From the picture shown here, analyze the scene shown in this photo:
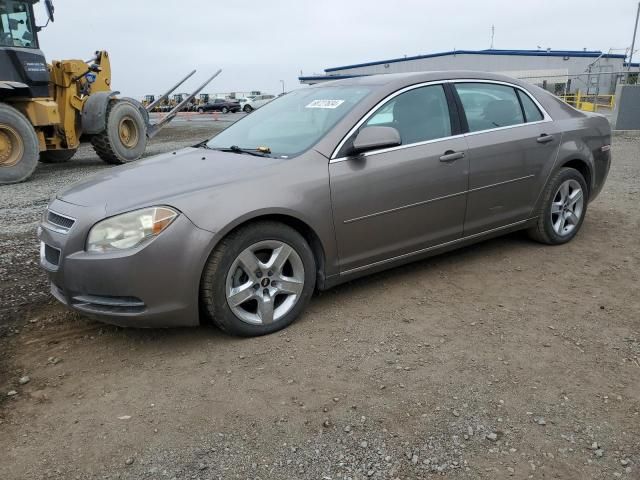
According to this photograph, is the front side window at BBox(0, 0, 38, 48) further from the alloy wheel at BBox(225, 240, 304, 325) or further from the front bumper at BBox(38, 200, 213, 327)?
the alloy wheel at BBox(225, 240, 304, 325)

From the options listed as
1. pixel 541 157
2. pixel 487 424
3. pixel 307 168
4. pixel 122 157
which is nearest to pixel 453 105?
pixel 541 157

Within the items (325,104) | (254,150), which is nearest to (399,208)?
(325,104)

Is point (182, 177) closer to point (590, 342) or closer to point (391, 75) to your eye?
point (391, 75)

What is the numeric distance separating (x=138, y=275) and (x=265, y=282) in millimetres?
758

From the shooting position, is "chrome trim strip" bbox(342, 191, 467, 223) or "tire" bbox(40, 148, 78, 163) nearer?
"chrome trim strip" bbox(342, 191, 467, 223)

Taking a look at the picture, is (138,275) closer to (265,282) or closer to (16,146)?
(265,282)

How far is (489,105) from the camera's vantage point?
14.7 feet

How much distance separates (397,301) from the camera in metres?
3.87

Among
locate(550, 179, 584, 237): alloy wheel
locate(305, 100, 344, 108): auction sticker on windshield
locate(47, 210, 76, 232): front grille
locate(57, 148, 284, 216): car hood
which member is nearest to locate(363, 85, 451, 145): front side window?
locate(305, 100, 344, 108): auction sticker on windshield

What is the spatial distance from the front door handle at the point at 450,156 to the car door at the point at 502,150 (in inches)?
4.8

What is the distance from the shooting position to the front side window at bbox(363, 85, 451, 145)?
3922 millimetres

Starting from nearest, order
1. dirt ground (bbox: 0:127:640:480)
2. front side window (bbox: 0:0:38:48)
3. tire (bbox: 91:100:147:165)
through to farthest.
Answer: dirt ground (bbox: 0:127:640:480) → front side window (bbox: 0:0:38:48) → tire (bbox: 91:100:147:165)

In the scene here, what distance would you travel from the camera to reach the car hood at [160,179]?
3.17m

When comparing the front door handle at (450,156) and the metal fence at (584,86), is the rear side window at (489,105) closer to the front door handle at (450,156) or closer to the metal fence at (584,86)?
the front door handle at (450,156)
